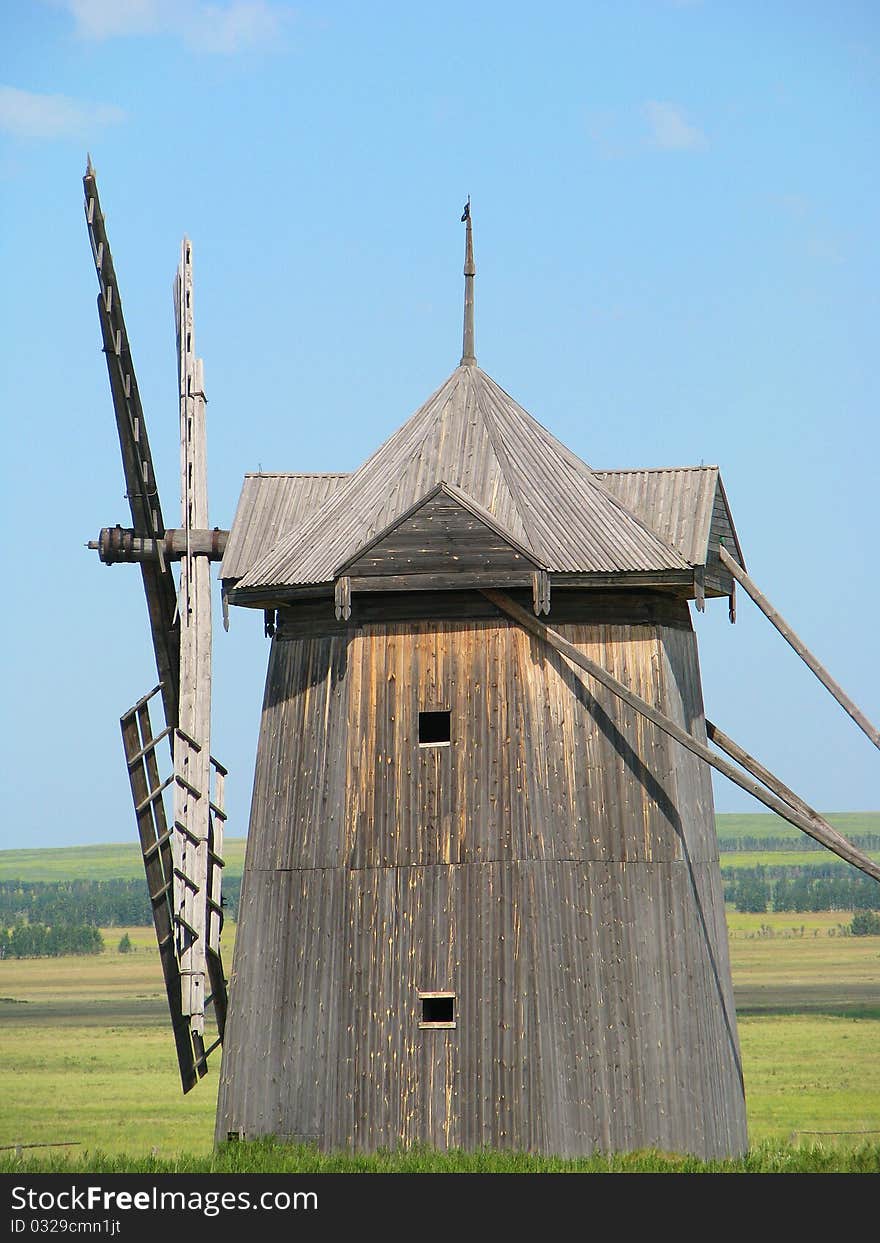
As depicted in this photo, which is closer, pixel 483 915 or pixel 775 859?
pixel 483 915

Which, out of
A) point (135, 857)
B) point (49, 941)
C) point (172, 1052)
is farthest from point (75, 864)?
point (172, 1052)

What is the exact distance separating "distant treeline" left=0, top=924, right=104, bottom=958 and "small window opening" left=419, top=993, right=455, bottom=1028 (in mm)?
83526

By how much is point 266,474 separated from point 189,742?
135 inches

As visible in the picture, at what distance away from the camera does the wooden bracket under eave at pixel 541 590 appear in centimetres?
2158

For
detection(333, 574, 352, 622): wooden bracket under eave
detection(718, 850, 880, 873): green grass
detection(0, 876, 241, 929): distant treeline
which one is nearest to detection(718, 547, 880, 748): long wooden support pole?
detection(333, 574, 352, 622): wooden bracket under eave

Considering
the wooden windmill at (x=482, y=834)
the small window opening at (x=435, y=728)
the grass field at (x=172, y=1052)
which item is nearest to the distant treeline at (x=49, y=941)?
the grass field at (x=172, y=1052)

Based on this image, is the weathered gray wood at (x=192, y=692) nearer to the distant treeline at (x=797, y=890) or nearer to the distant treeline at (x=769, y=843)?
the distant treeline at (x=797, y=890)

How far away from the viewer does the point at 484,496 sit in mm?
22641

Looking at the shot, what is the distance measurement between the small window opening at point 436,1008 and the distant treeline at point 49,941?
274ft

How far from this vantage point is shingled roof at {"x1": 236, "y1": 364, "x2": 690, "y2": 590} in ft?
73.1

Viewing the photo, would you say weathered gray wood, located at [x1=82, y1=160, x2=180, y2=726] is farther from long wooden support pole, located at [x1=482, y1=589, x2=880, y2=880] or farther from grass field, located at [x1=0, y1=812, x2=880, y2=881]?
grass field, located at [x1=0, y1=812, x2=880, y2=881]

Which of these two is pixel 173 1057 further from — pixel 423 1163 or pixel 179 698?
pixel 423 1163

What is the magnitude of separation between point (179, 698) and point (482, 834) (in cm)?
488
